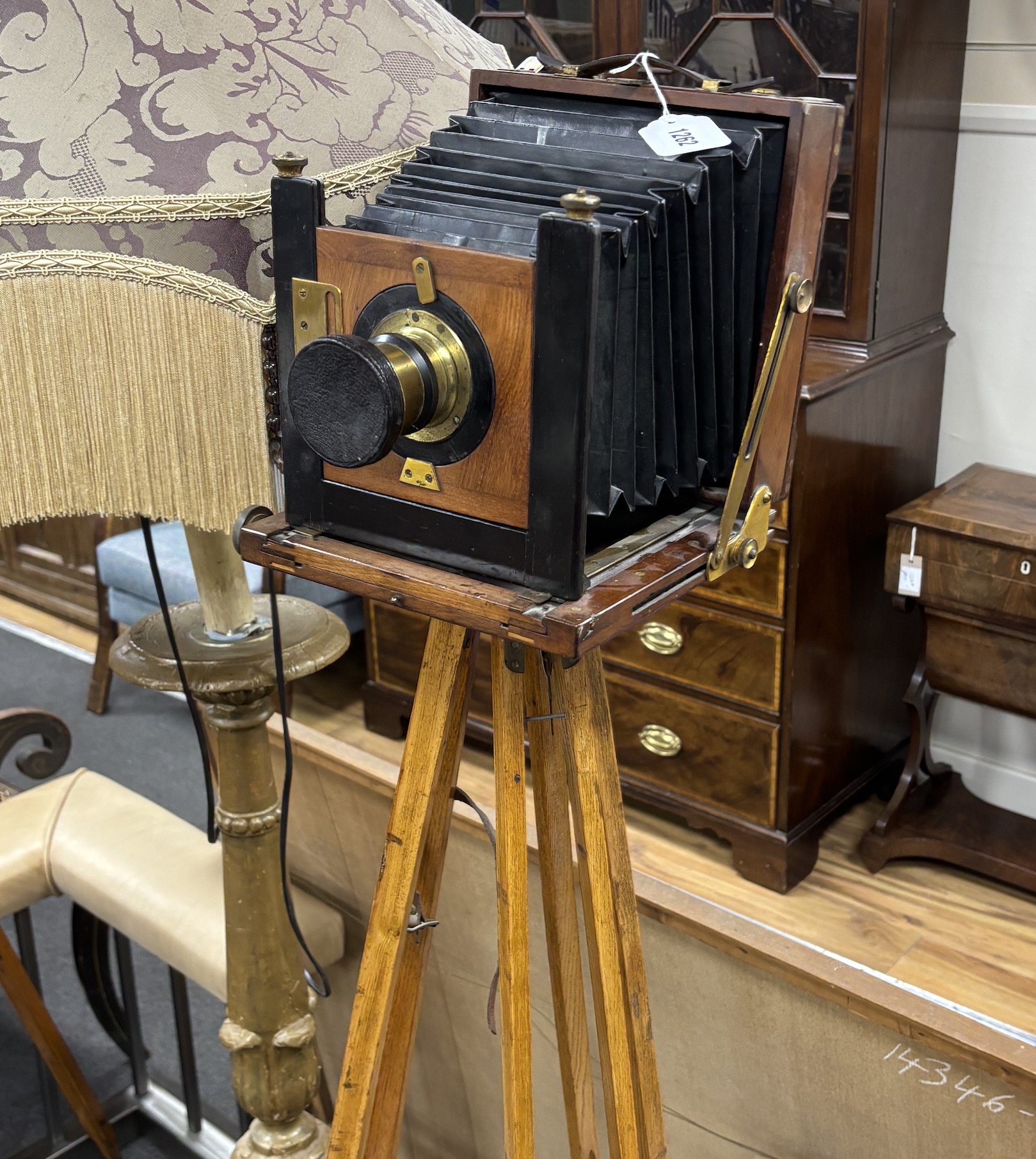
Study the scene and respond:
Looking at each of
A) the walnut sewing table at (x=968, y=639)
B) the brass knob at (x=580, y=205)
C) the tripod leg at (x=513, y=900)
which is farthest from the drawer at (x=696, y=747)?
the brass knob at (x=580, y=205)

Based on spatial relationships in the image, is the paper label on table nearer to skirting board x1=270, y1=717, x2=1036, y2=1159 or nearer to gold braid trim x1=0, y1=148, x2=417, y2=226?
skirting board x1=270, y1=717, x2=1036, y2=1159

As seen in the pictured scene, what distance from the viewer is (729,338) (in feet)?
2.98

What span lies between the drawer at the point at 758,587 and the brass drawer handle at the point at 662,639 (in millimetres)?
104

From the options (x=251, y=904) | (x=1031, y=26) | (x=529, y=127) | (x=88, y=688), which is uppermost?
(x=1031, y=26)

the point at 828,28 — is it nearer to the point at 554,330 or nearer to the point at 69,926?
the point at 554,330

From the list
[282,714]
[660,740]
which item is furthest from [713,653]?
[282,714]

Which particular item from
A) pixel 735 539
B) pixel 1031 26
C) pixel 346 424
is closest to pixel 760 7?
pixel 1031 26

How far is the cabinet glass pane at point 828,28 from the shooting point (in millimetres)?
1976

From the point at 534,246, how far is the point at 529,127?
0.16m

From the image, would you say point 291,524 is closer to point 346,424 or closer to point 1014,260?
point 346,424

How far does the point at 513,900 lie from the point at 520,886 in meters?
0.01

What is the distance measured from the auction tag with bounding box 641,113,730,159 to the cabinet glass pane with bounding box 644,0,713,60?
4.73 ft

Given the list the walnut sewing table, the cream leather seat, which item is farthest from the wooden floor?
the cream leather seat

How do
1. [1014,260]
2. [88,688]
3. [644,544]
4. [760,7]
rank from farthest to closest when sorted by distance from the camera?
1. [88,688]
2. [1014,260]
3. [760,7]
4. [644,544]
